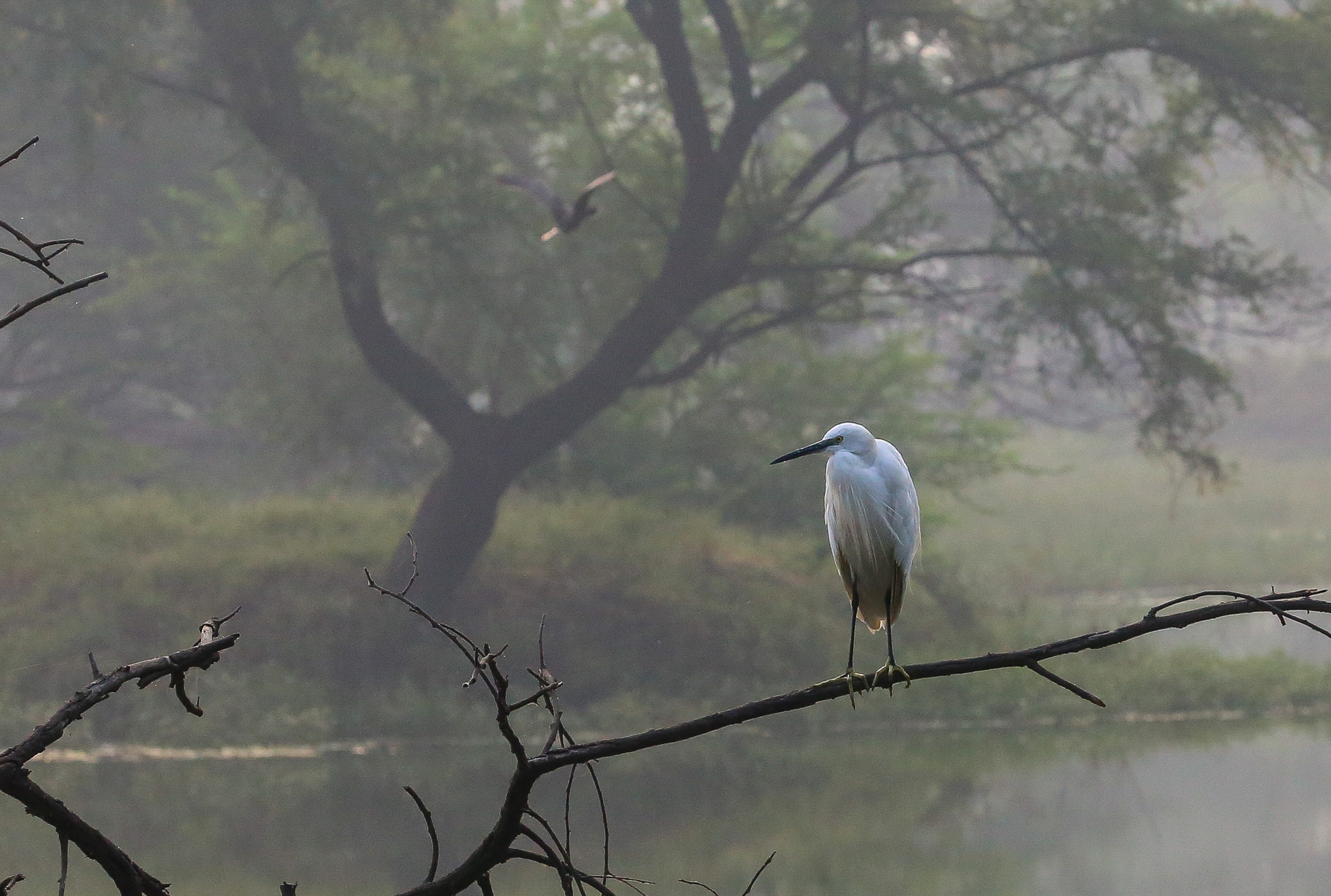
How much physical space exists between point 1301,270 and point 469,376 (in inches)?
222

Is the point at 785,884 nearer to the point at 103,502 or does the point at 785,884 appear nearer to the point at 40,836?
the point at 40,836

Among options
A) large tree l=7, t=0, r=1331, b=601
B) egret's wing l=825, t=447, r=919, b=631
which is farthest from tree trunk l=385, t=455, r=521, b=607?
egret's wing l=825, t=447, r=919, b=631

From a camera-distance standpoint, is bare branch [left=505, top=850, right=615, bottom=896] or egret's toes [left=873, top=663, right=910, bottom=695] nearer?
bare branch [left=505, top=850, right=615, bottom=896]

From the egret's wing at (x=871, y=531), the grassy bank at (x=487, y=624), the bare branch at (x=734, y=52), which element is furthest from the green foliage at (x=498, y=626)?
the egret's wing at (x=871, y=531)

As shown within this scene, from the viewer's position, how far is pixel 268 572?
8.44 m

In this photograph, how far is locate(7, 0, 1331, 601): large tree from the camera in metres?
8.10

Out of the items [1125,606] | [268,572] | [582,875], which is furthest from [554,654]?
[582,875]

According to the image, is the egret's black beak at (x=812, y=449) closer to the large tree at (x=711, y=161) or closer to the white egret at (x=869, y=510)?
the white egret at (x=869, y=510)

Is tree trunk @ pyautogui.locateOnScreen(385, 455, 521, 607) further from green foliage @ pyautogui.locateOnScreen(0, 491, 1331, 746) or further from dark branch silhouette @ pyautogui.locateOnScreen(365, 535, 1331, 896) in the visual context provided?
dark branch silhouette @ pyautogui.locateOnScreen(365, 535, 1331, 896)

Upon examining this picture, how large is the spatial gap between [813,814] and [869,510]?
3.84 metres

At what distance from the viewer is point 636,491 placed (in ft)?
32.5

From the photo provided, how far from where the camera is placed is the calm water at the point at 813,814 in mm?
5258

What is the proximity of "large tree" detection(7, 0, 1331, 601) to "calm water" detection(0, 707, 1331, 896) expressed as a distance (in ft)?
6.42

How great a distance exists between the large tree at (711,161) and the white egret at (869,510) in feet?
18.8
